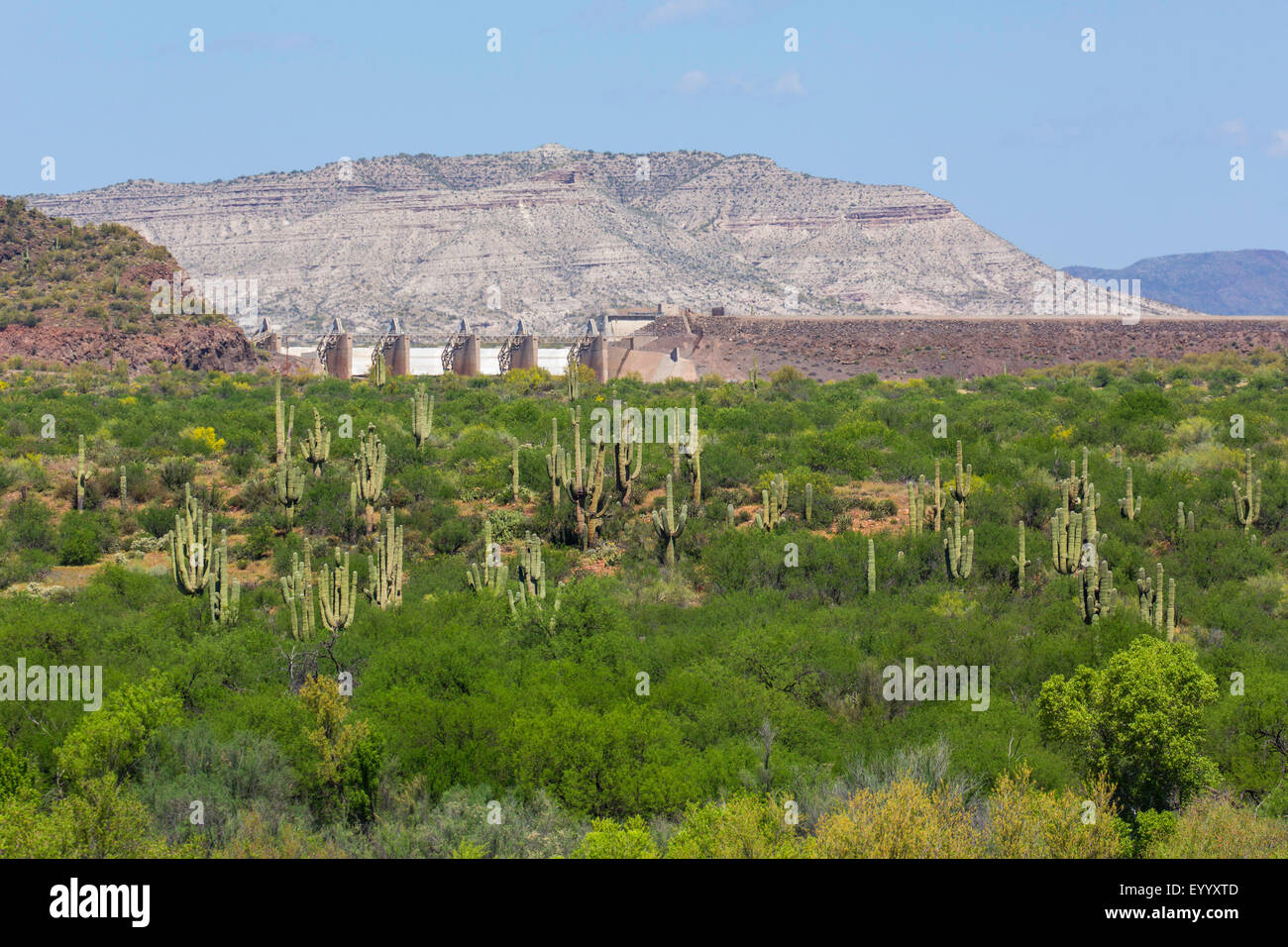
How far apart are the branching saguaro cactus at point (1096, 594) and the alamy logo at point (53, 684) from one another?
543 inches

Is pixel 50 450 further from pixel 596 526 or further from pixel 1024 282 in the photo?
pixel 1024 282

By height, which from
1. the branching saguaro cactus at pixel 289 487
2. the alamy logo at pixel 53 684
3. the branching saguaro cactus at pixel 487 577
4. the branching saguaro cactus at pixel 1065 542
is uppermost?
the branching saguaro cactus at pixel 289 487

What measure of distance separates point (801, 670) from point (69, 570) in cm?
1607

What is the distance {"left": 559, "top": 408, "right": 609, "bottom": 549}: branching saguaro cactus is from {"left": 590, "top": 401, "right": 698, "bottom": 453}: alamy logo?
1.85 feet

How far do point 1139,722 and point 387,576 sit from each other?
1237 centimetres

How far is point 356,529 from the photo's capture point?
31.0m

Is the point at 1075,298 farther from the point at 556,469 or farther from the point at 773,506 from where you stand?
the point at 556,469

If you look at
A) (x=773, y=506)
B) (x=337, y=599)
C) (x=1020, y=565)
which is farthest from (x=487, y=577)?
(x=1020, y=565)

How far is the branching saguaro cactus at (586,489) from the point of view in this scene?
101ft

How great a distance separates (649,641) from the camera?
882 inches
